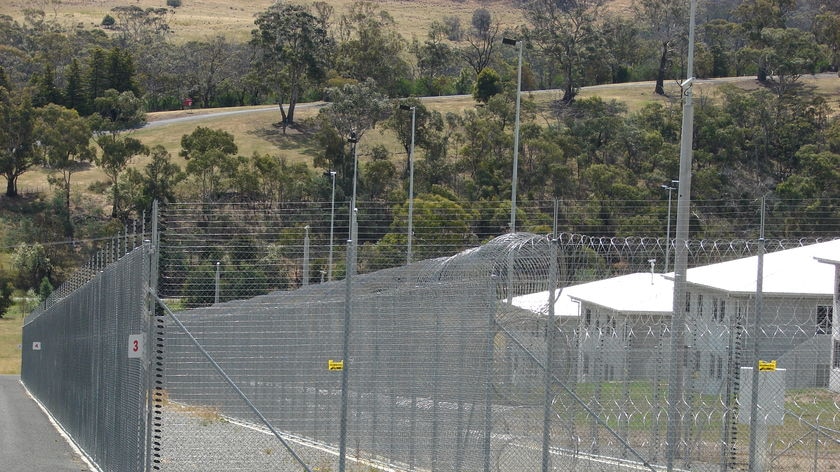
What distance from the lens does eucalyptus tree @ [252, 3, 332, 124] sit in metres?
69.3

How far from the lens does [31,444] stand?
1524 centimetres

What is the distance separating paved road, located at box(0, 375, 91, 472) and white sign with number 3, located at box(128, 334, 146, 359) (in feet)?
13.6

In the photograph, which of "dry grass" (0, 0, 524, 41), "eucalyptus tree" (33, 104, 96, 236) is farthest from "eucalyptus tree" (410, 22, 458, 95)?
"eucalyptus tree" (33, 104, 96, 236)

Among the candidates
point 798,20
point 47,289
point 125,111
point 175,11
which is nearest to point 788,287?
point 47,289

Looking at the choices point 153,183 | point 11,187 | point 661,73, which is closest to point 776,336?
point 153,183

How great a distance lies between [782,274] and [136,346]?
28.9 ft

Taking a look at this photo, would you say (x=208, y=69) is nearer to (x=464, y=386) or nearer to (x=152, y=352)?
(x=464, y=386)

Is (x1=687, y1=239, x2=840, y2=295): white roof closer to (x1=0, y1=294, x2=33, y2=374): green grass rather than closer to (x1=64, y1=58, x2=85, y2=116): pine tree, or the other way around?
(x1=0, y1=294, x2=33, y2=374): green grass

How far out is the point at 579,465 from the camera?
10.5 meters

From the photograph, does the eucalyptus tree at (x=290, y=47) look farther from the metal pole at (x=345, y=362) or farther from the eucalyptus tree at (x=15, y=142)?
the metal pole at (x=345, y=362)

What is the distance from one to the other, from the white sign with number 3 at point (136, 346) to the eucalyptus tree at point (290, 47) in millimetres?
60418

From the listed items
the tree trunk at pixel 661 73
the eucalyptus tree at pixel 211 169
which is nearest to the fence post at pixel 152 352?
the eucalyptus tree at pixel 211 169

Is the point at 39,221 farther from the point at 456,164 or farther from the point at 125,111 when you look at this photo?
the point at 456,164

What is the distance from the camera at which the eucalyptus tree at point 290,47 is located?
227 feet
